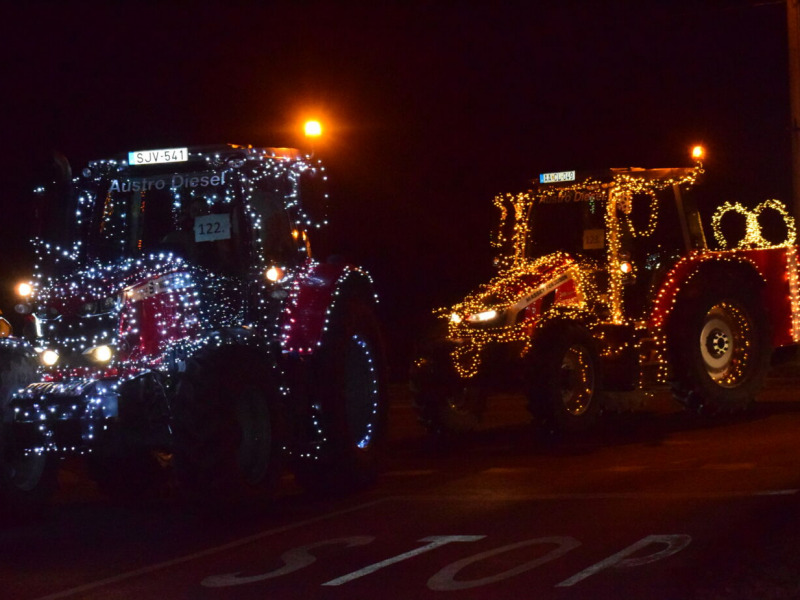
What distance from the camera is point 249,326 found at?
11.4 m

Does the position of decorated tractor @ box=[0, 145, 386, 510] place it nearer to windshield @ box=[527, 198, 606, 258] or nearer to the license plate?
the license plate

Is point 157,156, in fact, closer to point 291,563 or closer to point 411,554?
point 291,563

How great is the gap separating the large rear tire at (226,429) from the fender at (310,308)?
0.44 m

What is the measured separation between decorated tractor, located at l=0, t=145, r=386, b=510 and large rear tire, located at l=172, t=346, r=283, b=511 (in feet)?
0.04

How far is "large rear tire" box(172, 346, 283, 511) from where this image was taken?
33.9 feet

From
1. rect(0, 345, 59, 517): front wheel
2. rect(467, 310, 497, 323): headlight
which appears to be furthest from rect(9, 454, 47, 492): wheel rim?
rect(467, 310, 497, 323): headlight

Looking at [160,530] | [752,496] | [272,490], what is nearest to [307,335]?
[272,490]

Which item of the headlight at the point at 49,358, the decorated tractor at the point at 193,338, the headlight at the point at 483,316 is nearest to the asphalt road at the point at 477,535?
the decorated tractor at the point at 193,338

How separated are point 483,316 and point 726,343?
3.59 m

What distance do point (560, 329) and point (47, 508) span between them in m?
5.73

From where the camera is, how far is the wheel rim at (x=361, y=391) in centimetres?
1242

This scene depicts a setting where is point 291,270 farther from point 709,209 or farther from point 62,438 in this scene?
point 709,209

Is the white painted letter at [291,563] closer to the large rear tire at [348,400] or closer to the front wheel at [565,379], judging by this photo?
the large rear tire at [348,400]

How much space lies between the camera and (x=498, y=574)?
8266 mm
